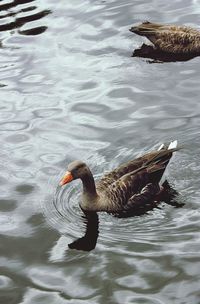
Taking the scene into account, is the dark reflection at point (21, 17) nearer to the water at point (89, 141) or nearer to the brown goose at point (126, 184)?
the water at point (89, 141)

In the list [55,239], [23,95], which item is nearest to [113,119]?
[23,95]

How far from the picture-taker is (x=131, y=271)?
9523 mm

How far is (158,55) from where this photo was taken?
53.6 ft

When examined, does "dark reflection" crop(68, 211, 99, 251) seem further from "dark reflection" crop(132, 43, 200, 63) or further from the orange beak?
"dark reflection" crop(132, 43, 200, 63)

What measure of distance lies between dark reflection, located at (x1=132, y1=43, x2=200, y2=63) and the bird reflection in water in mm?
5177

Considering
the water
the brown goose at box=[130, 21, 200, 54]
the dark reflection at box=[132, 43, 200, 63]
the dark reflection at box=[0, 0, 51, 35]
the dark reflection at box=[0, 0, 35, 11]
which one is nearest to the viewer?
the water

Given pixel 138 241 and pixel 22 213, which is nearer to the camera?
pixel 138 241

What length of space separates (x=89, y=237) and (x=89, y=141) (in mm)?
2785

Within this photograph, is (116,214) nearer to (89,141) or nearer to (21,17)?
(89,141)

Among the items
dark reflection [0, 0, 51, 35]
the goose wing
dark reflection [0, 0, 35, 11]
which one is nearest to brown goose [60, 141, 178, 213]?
the goose wing

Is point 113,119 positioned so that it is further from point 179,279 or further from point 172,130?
point 179,279

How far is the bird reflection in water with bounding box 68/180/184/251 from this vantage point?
10.2 metres

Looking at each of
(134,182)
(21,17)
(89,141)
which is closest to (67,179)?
(134,182)

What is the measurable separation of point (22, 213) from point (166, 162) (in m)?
2.32
